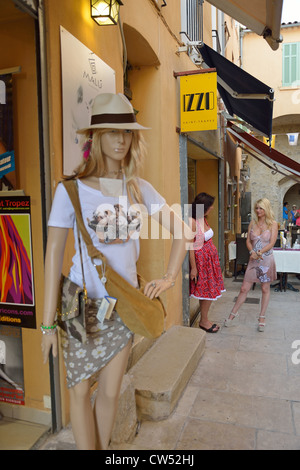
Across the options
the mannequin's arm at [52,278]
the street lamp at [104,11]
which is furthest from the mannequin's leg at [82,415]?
the street lamp at [104,11]

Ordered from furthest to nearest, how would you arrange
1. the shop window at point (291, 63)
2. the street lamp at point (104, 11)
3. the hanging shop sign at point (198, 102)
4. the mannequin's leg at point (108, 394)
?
the shop window at point (291, 63)
the hanging shop sign at point (198, 102)
the street lamp at point (104, 11)
the mannequin's leg at point (108, 394)

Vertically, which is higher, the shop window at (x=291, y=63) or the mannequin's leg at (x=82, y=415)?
the shop window at (x=291, y=63)

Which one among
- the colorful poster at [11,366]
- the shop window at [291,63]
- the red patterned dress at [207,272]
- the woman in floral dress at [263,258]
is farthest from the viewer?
the shop window at [291,63]

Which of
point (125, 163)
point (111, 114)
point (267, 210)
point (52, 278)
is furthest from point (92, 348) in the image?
point (267, 210)

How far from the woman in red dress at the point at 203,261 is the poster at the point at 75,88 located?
2.38m

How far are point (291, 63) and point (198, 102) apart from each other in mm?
14179

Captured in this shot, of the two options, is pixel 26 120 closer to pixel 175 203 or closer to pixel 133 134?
pixel 133 134

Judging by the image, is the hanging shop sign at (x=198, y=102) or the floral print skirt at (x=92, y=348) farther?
the hanging shop sign at (x=198, y=102)

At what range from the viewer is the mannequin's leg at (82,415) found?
172cm

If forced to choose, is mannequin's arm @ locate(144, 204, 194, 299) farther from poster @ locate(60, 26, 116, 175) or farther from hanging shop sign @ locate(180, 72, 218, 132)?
hanging shop sign @ locate(180, 72, 218, 132)

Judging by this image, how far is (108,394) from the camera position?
1810 mm

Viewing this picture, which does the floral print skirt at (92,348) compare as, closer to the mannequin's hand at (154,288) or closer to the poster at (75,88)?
the mannequin's hand at (154,288)

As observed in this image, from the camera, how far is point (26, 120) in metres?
2.47

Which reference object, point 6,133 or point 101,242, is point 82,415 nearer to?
point 101,242
